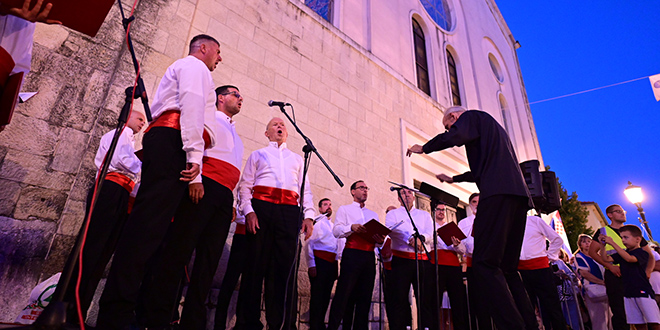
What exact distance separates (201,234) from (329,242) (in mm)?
2617

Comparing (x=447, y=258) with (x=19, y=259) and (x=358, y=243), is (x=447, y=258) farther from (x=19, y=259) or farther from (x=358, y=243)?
(x=19, y=259)

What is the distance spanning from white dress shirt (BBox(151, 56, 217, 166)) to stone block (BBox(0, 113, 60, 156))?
2.14 metres

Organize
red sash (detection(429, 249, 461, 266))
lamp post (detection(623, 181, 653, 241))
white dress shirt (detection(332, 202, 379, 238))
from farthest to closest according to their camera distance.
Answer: lamp post (detection(623, 181, 653, 241)), red sash (detection(429, 249, 461, 266)), white dress shirt (detection(332, 202, 379, 238))

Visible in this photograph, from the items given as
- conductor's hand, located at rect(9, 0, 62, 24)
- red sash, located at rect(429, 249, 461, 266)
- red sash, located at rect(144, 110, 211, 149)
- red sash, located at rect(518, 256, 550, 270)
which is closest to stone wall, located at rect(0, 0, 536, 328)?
red sash, located at rect(429, 249, 461, 266)

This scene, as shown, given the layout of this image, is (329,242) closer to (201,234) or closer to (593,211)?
(201,234)

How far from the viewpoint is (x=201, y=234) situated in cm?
254

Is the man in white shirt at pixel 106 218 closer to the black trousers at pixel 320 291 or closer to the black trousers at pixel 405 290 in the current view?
the black trousers at pixel 320 291

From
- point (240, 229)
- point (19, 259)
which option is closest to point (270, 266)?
point (240, 229)

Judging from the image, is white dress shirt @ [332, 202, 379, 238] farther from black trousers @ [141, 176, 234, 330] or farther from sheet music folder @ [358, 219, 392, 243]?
black trousers @ [141, 176, 234, 330]

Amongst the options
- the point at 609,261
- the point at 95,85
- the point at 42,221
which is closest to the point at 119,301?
the point at 42,221

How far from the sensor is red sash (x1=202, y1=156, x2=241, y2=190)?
2561 mm

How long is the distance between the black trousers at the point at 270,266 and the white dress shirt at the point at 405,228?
1832 mm

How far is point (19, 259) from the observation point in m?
3.13

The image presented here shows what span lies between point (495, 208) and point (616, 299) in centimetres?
413
